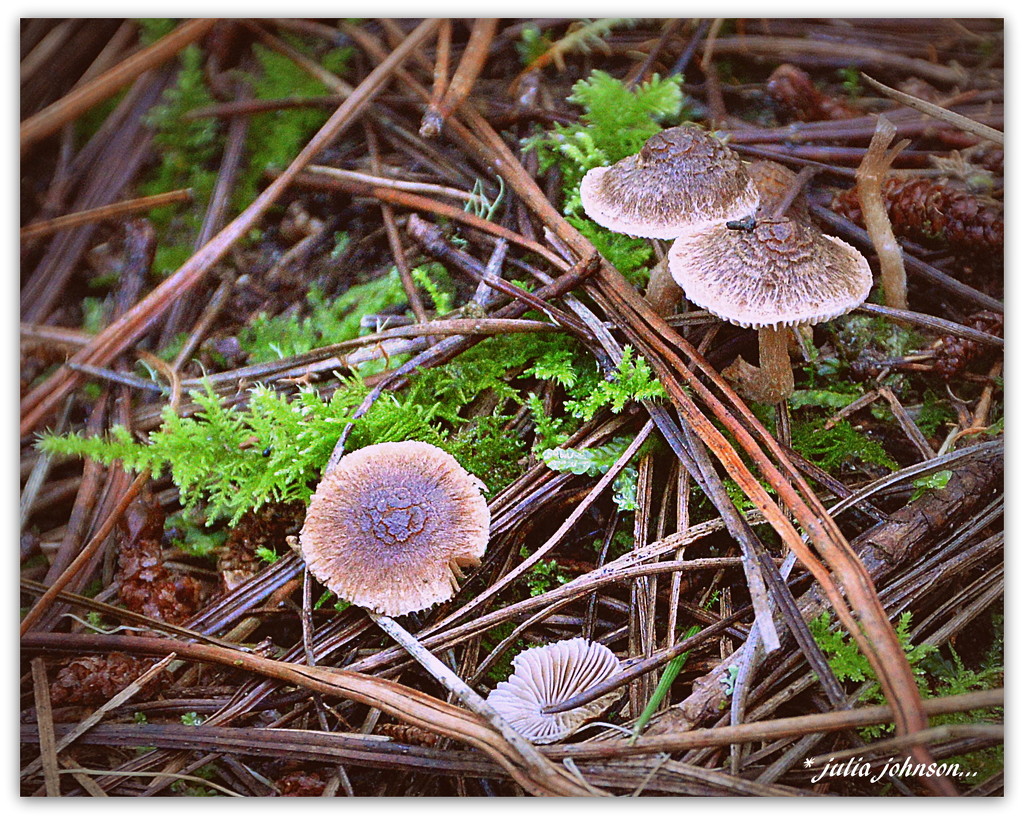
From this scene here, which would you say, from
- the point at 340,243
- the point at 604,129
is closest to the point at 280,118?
the point at 340,243

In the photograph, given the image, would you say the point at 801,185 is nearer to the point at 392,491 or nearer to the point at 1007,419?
the point at 1007,419

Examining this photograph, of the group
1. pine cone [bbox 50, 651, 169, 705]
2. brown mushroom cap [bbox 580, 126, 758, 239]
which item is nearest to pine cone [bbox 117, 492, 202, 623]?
pine cone [bbox 50, 651, 169, 705]

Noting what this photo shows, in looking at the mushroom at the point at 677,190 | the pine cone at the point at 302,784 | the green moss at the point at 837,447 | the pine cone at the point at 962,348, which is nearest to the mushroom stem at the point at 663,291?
the mushroom at the point at 677,190

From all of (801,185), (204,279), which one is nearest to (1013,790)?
(801,185)

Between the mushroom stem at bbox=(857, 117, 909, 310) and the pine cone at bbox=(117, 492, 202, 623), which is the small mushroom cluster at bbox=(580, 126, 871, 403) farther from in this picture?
the pine cone at bbox=(117, 492, 202, 623)

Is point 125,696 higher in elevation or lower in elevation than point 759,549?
lower

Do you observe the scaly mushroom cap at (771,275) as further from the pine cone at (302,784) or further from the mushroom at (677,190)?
the pine cone at (302,784)

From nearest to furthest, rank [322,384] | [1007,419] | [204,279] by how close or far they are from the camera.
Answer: [1007,419] → [322,384] → [204,279]

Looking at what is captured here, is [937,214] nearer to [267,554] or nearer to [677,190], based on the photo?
[677,190]
